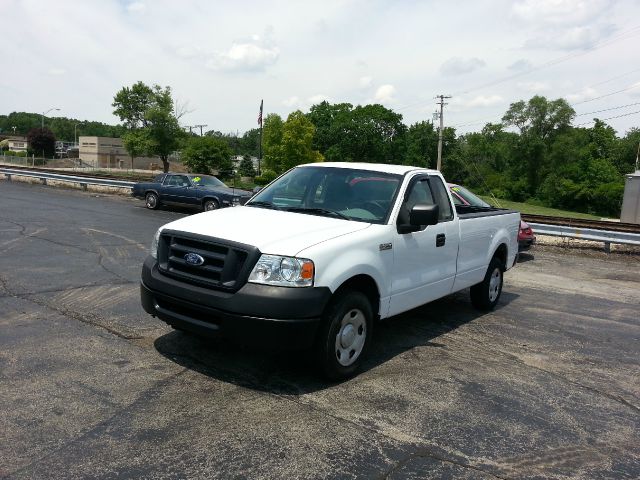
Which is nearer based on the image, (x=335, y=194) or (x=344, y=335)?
(x=344, y=335)

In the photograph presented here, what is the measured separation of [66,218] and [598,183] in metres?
66.9

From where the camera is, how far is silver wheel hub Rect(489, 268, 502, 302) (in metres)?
7.38

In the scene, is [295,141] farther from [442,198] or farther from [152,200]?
[442,198]

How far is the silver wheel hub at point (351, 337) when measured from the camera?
4523 millimetres

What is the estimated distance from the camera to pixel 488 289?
729 cm

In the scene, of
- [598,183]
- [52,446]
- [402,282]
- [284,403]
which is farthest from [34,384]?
[598,183]

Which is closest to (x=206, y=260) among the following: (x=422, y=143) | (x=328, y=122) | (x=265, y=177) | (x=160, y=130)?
(x=160, y=130)

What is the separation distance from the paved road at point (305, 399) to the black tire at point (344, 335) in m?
0.17

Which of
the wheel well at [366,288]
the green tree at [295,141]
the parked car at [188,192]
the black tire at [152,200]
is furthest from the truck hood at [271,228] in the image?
the green tree at [295,141]

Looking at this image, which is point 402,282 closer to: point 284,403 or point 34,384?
point 284,403

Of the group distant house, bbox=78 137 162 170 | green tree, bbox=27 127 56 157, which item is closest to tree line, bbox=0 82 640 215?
distant house, bbox=78 137 162 170

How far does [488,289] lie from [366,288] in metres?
3.06

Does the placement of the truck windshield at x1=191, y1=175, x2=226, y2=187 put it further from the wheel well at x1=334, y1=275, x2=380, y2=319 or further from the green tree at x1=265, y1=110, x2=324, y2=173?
the green tree at x1=265, y1=110, x2=324, y2=173

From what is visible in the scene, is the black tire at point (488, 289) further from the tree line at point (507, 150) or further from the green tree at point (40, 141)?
the green tree at point (40, 141)
